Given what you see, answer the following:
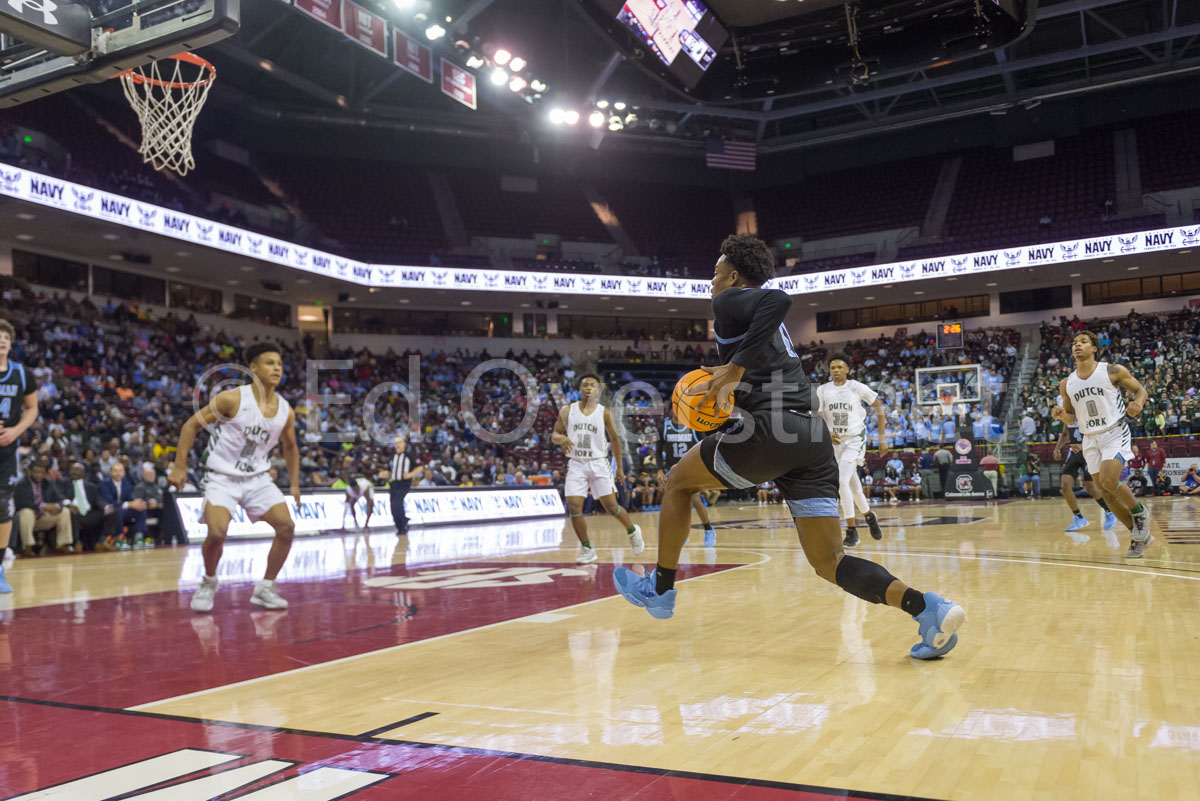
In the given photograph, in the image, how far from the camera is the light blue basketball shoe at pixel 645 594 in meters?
4.65

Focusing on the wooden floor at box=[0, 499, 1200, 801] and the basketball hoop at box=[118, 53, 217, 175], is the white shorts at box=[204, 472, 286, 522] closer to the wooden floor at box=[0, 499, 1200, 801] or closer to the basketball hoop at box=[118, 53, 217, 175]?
the wooden floor at box=[0, 499, 1200, 801]

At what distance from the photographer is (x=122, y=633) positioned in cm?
541

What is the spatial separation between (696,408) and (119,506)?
42.4ft

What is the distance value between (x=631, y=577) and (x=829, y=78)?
14579 millimetres

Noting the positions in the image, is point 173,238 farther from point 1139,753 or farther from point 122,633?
point 1139,753

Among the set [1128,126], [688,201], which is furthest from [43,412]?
[1128,126]

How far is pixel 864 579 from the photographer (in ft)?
13.2

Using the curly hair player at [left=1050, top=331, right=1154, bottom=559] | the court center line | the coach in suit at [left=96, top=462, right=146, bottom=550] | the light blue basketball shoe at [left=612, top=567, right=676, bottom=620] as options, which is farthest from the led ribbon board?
the curly hair player at [left=1050, top=331, right=1154, bottom=559]

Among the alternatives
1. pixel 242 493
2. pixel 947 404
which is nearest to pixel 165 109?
pixel 242 493

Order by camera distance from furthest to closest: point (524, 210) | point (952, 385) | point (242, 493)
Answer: point (524, 210) → point (952, 385) → point (242, 493)

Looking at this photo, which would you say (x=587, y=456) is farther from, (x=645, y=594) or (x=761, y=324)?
(x=761, y=324)

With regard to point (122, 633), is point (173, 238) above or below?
above

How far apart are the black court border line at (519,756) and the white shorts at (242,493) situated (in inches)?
109

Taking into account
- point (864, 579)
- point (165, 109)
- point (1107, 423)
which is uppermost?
point (165, 109)
